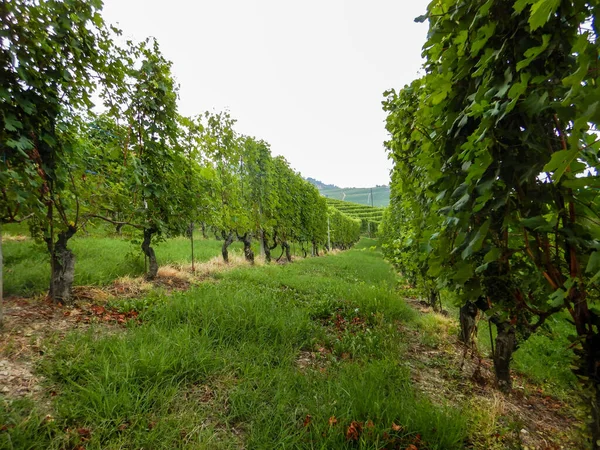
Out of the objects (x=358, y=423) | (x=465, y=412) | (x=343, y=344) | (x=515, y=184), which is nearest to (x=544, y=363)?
(x=465, y=412)

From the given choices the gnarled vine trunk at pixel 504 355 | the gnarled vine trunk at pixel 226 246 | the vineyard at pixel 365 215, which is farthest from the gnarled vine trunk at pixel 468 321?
the vineyard at pixel 365 215

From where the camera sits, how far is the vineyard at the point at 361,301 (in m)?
1.45

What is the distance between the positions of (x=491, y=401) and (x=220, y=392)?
2552 millimetres

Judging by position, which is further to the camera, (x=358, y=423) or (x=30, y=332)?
(x=30, y=332)

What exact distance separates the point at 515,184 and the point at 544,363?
424cm

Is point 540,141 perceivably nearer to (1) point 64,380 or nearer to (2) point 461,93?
(2) point 461,93

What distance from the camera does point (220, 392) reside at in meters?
2.38

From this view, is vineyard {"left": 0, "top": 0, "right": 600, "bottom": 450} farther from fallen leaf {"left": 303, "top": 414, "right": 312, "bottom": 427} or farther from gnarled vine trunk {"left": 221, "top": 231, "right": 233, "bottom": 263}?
gnarled vine trunk {"left": 221, "top": 231, "right": 233, "bottom": 263}

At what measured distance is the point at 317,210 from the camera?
66.4ft

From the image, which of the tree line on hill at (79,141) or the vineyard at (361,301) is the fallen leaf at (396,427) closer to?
the vineyard at (361,301)

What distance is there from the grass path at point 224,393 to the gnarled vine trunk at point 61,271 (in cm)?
115

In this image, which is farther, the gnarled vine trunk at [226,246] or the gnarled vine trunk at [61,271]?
the gnarled vine trunk at [226,246]

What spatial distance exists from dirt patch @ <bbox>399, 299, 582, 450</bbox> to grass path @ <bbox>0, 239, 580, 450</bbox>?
59 millimetres

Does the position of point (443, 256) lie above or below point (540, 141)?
below
